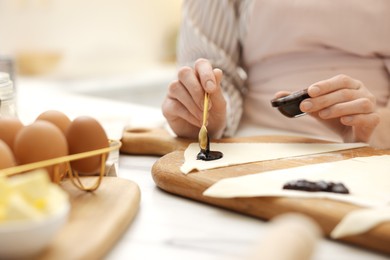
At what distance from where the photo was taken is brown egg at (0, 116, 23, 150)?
58 centimetres

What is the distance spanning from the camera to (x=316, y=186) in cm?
57

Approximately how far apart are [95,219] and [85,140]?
11 centimetres

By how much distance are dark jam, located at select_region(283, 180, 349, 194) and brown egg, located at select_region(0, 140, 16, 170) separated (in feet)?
0.93

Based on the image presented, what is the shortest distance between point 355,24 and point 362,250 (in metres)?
0.61

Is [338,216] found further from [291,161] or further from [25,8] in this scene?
[25,8]

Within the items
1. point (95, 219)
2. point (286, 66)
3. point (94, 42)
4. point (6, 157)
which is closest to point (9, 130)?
point (6, 157)

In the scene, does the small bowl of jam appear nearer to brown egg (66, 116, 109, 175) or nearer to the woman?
the woman

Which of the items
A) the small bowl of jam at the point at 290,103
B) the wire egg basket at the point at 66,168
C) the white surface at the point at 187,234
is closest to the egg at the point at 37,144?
the wire egg basket at the point at 66,168

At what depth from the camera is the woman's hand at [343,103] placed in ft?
2.66

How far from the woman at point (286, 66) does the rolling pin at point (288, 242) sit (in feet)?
1.34

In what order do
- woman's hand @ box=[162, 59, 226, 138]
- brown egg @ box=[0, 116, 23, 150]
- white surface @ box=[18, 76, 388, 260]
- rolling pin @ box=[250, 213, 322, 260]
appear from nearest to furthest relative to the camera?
rolling pin @ box=[250, 213, 322, 260] → white surface @ box=[18, 76, 388, 260] → brown egg @ box=[0, 116, 23, 150] → woman's hand @ box=[162, 59, 226, 138]

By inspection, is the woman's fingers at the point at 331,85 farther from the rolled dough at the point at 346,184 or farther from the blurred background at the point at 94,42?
the blurred background at the point at 94,42

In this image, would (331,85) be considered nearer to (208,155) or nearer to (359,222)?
(208,155)

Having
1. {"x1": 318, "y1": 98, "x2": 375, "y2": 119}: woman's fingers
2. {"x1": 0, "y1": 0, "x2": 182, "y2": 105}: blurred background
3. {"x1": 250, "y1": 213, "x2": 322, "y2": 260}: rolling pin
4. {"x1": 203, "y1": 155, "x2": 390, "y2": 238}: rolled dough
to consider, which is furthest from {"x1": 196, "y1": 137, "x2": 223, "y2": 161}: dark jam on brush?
{"x1": 0, "y1": 0, "x2": 182, "y2": 105}: blurred background
